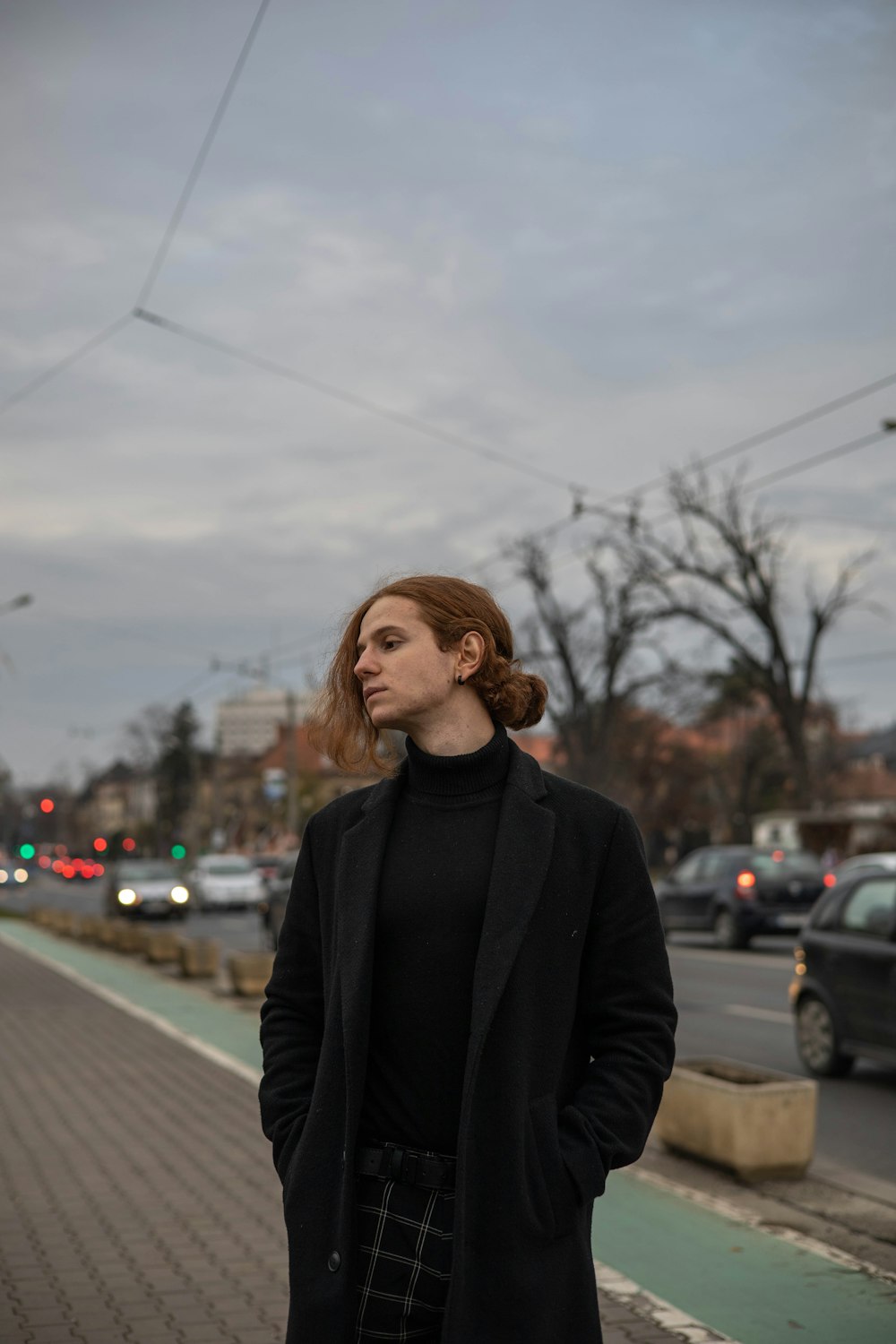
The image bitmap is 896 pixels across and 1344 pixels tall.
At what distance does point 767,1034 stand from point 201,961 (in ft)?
29.4

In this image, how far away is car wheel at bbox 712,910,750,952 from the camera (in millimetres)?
24328

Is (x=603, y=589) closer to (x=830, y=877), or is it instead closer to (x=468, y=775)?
(x=830, y=877)

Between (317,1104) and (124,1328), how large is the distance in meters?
2.97

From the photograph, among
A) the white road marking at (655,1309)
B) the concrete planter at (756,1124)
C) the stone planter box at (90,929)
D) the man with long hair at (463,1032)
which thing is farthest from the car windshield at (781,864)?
the man with long hair at (463,1032)

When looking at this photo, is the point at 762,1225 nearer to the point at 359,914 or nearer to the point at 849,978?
the point at 849,978

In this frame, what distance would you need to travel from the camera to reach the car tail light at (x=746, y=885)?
79.4 ft

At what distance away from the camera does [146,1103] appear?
9.84m

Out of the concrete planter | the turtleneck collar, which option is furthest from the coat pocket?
the concrete planter

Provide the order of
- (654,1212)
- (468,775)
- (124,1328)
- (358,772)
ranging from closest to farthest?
(468,775), (358,772), (124,1328), (654,1212)

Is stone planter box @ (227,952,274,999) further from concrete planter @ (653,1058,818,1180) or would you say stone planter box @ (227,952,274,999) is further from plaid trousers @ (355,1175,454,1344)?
plaid trousers @ (355,1175,454,1344)

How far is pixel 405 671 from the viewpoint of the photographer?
2.74m

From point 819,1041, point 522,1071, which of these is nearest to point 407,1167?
point 522,1071

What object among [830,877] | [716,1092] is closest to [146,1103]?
[716,1092]

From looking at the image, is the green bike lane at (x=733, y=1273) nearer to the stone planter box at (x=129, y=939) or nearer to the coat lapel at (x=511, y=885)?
the coat lapel at (x=511, y=885)
